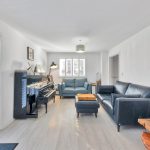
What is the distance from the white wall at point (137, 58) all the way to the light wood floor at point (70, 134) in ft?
4.70

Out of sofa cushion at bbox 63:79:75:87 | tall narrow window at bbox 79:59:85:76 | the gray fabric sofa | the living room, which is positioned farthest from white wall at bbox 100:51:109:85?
the living room

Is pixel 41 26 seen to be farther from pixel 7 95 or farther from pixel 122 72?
pixel 122 72

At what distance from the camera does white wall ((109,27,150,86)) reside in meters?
4.34

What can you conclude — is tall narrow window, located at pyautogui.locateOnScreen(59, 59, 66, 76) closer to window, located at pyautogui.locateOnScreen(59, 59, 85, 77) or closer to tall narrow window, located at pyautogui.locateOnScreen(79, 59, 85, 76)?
window, located at pyautogui.locateOnScreen(59, 59, 85, 77)

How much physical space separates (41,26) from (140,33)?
2.58m

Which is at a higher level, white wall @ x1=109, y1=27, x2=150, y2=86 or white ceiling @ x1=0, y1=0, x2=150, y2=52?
white ceiling @ x1=0, y1=0, x2=150, y2=52

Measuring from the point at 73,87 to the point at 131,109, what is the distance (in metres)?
5.33

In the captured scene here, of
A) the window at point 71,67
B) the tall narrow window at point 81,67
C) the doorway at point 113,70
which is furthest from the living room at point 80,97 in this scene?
the tall narrow window at point 81,67

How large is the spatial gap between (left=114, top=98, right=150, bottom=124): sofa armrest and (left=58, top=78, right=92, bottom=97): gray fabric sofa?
14.6ft

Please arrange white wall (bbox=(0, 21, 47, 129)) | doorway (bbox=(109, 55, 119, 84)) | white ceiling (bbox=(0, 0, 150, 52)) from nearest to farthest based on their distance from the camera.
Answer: white ceiling (bbox=(0, 0, 150, 52)) → white wall (bbox=(0, 21, 47, 129)) → doorway (bbox=(109, 55, 119, 84))

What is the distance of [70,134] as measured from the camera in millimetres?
3484

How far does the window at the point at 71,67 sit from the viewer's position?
31.6ft

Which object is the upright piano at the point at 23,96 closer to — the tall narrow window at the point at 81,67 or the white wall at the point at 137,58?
the white wall at the point at 137,58

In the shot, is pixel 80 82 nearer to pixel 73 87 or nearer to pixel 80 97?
pixel 73 87
